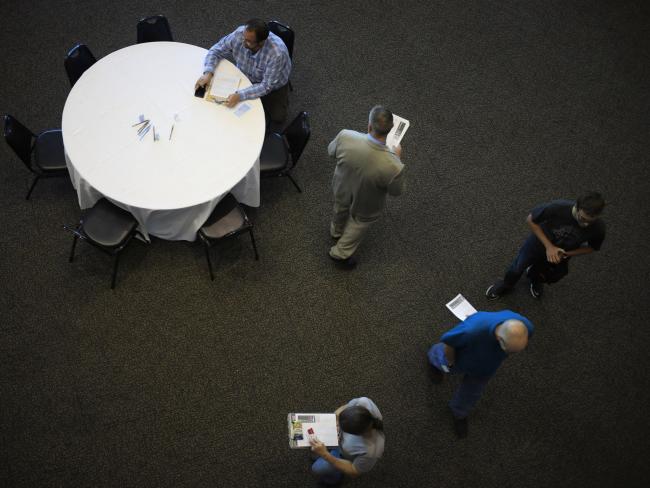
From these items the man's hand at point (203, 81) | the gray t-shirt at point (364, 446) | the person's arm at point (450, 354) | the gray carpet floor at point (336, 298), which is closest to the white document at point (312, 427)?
the gray t-shirt at point (364, 446)

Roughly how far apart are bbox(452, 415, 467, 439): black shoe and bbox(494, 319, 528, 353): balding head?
46.4 inches

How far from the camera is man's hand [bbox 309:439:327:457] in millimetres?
2986

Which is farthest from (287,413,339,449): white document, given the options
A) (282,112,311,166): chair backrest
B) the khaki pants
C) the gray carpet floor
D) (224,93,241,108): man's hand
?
(224,93,241,108): man's hand

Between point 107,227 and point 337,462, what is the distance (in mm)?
2314

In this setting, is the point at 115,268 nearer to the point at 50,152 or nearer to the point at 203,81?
the point at 50,152

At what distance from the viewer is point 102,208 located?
3771 mm

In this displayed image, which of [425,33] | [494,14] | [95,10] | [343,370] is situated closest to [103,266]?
[343,370]

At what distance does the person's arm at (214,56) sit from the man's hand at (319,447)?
2.78 metres

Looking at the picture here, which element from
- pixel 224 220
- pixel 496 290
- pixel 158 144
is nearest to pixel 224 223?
pixel 224 220

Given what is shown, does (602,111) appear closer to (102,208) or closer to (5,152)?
(102,208)

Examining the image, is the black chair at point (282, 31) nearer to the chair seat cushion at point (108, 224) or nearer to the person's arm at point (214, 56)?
the person's arm at point (214, 56)

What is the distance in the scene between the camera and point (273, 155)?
4.21 meters

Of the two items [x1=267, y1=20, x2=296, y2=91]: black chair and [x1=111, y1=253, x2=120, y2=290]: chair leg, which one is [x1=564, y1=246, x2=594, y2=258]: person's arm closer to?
[x1=267, y1=20, x2=296, y2=91]: black chair

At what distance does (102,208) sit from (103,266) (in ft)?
1.91
